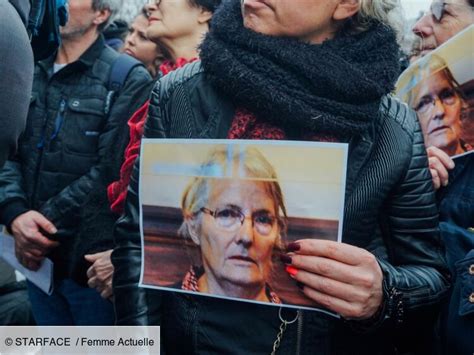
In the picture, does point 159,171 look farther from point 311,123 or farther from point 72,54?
point 72,54

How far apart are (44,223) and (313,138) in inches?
35.3

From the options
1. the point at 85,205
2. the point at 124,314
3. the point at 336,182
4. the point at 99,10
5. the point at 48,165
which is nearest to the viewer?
the point at 336,182

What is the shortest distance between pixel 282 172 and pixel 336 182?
0.07 meters

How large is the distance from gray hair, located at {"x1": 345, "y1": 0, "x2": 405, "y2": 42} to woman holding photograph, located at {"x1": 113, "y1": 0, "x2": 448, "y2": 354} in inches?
0.4

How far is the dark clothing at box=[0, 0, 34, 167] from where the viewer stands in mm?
823

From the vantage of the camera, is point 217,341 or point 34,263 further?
point 34,263

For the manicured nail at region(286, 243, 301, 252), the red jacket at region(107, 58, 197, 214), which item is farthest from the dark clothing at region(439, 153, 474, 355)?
the red jacket at region(107, 58, 197, 214)

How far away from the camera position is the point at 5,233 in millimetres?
1699

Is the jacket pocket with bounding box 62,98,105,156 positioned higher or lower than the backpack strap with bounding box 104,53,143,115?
lower

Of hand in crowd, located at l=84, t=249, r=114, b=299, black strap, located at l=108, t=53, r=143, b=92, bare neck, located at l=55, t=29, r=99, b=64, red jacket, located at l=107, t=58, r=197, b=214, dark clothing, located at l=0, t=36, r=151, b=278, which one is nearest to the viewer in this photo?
red jacket, located at l=107, t=58, r=197, b=214

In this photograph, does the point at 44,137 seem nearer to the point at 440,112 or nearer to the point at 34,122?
the point at 34,122

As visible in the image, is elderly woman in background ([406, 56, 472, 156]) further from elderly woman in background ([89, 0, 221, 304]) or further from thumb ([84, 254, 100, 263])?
thumb ([84, 254, 100, 263])

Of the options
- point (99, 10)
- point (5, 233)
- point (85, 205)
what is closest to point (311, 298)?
point (85, 205)

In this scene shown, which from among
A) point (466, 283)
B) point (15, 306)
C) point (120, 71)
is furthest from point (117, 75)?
point (466, 283)
